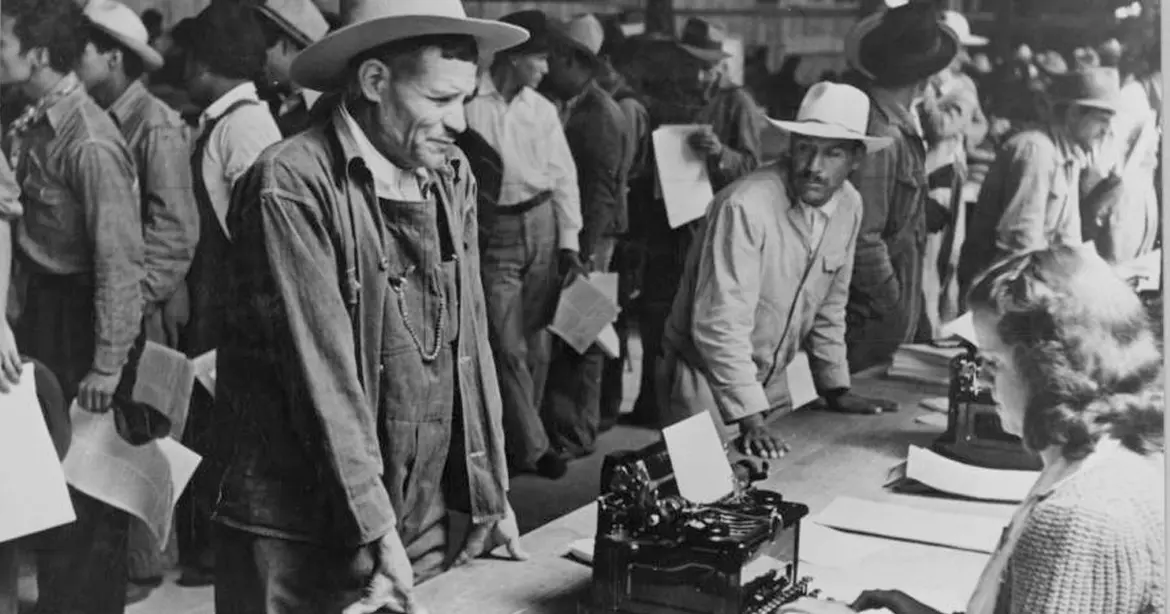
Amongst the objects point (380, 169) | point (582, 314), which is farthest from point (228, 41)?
point (582, 314)

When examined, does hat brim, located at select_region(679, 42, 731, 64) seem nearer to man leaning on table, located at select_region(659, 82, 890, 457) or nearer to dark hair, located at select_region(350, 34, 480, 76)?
man leaning on table, located at select_region(659, 82, 890, 457)

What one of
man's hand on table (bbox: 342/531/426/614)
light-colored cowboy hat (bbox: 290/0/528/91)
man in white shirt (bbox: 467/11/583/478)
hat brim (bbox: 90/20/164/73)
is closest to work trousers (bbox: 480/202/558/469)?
man in white shirt (bbox: 467/11/583/478)

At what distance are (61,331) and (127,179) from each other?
11.4 inches

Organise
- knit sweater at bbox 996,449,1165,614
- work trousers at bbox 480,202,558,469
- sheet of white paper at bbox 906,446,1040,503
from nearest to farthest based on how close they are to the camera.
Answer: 1. knit sweater at bbox 996,449,1165,614
2. sheet of white paper at bbox 906,446,1040,503
3. work trousers at bbox 480,202,558,469

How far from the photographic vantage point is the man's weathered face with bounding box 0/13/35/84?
8.30 feet

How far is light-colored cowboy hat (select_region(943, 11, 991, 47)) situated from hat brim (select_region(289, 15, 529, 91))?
0.86m

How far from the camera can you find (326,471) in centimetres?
248

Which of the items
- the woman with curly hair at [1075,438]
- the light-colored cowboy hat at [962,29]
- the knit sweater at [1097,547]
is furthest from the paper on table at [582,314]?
the knit sweater at [1097,547]

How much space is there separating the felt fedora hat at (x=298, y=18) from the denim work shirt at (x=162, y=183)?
24cm

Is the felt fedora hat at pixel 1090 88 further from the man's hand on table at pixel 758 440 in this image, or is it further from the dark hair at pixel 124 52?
the dark hair at pixel 124 52

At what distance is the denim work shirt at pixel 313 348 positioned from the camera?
7.83 feet

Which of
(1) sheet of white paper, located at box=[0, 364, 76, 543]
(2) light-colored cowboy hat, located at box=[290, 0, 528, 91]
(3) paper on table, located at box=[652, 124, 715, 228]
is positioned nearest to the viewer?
(2) light-colored cowboy hat, located at box=[290, 0, 528, 91]

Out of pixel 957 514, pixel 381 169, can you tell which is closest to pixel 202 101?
pixel 381 169

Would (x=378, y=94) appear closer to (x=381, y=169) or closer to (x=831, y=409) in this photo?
(x=381, y=169)
